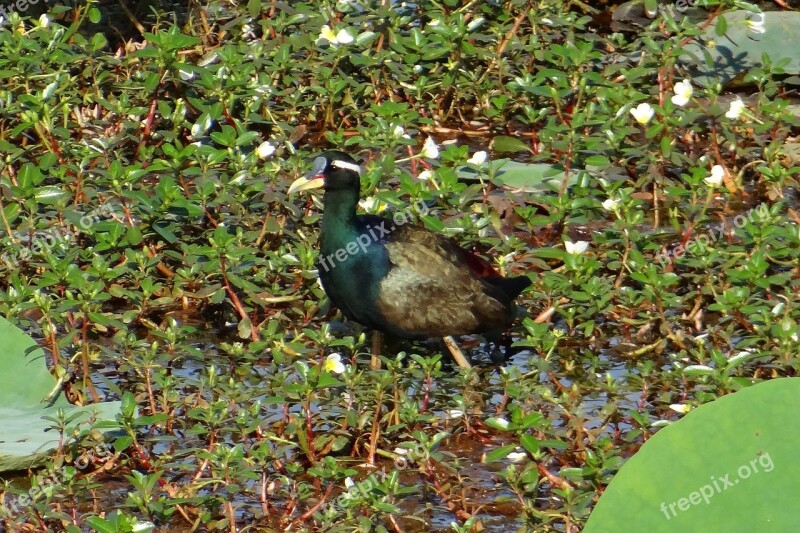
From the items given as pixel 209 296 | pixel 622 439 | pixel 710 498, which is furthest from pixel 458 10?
pixel 710 498

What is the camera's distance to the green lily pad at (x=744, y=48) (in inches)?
336

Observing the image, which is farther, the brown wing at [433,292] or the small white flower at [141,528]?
the brown wing at [433,292]

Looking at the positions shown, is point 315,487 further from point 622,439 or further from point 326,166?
point 326,166

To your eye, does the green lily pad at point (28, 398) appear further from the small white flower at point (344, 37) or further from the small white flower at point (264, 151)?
the small white flower at point (344, 37)

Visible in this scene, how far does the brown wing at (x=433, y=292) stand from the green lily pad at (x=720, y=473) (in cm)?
288

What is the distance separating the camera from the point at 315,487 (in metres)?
4.80

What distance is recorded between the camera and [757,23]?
8.38 meters

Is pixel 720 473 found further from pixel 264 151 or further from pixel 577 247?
pixel 264 151

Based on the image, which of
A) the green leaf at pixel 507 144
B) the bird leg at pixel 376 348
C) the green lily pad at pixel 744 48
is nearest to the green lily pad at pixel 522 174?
the green leaf at pixel 507 144

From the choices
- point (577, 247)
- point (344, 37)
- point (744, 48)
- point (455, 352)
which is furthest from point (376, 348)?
point (744, 48)

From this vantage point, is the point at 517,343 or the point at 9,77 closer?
the point at 517,343

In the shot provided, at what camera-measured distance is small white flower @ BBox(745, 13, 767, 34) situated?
326 inches

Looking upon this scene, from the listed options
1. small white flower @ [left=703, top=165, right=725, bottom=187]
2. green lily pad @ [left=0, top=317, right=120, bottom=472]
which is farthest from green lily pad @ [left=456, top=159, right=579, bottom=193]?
green lily pad @ [left=0, top=317, right=120, bottom=472]

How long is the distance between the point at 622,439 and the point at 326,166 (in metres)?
1.68
